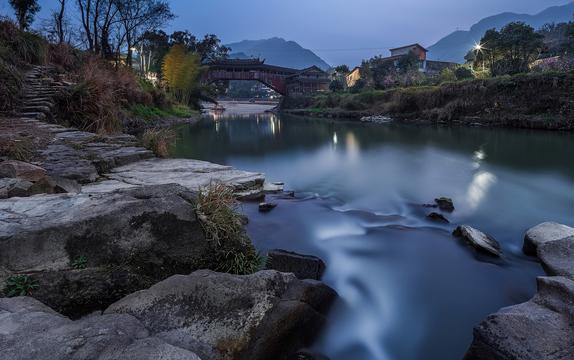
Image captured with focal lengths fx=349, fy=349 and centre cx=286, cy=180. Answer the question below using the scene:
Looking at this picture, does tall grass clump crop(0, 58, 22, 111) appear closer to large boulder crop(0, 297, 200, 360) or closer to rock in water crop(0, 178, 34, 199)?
rock in water crop(0, 178, 34, 199)

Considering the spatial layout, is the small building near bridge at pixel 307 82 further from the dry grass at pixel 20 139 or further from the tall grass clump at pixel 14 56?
the dry grass at pixel 20 139

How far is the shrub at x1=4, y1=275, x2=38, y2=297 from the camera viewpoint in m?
2.32

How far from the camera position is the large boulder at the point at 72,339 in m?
1.66

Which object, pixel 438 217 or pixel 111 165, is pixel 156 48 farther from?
pixel 438 217

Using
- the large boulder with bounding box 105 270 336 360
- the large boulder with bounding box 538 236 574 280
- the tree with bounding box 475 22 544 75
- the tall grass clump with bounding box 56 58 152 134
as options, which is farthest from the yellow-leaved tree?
the large boulder with bounding box 105 270 336 360

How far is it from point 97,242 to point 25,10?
80.1ft

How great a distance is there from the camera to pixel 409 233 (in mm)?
5887

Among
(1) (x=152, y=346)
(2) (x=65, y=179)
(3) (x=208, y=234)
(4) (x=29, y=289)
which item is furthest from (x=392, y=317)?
(2) (x=65, y=179)

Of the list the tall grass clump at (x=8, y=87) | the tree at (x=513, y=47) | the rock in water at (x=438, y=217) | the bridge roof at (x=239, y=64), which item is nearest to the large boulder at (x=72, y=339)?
the rock in water at (x=438, y=217)

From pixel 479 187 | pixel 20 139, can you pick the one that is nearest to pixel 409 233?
pixel 479 187

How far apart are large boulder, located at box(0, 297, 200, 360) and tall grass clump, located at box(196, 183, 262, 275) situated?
1.37 meters

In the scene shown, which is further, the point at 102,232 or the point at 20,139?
the point at 20,139

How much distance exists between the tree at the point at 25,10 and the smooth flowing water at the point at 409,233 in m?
14.3

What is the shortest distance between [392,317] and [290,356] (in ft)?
4.96
